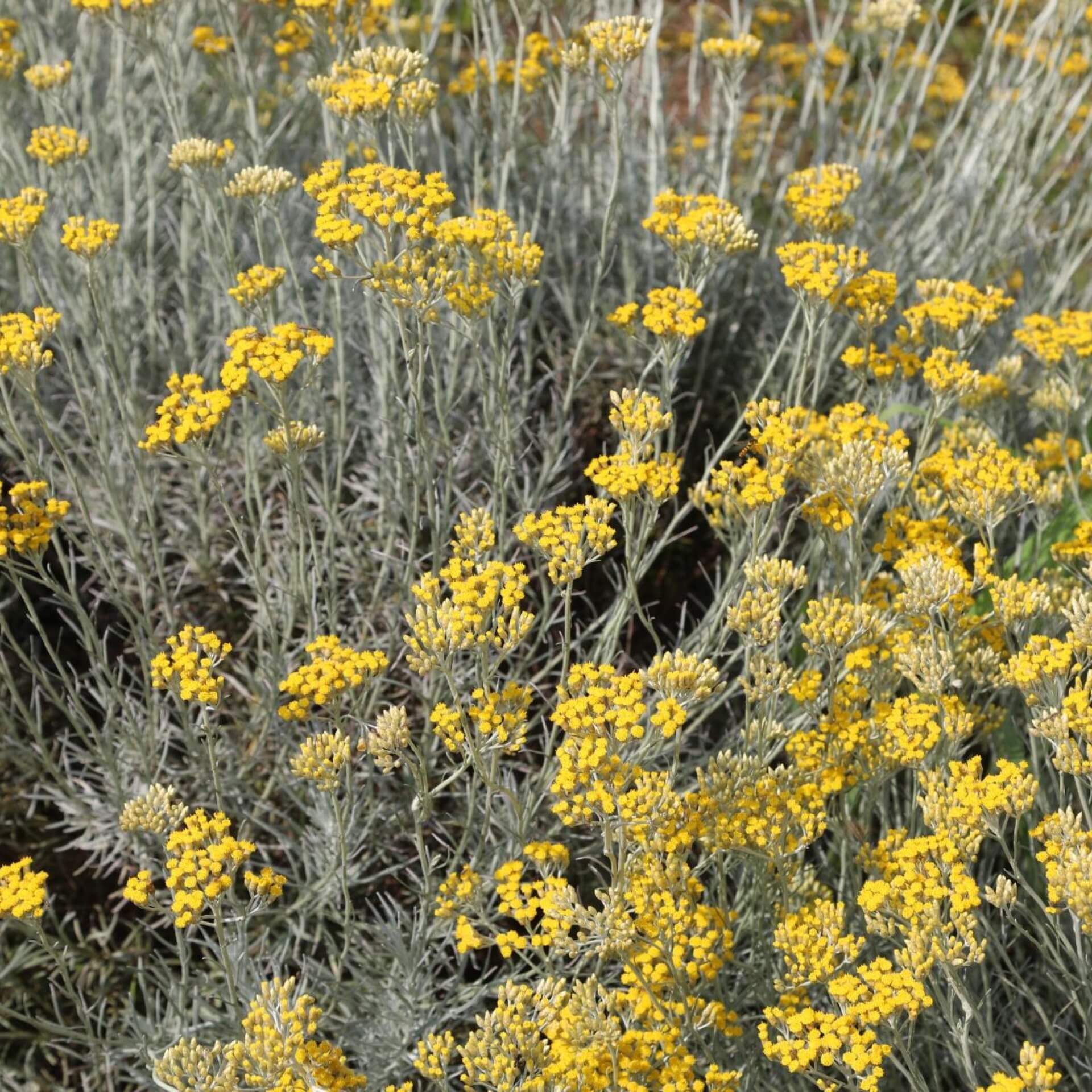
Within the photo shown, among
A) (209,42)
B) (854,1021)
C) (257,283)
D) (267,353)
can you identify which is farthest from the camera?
(209,42)

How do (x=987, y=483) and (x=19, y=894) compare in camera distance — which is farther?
(x=987, y=483)

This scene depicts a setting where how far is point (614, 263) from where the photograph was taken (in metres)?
4.48

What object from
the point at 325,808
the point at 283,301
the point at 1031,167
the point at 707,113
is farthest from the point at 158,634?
the point at 707,113

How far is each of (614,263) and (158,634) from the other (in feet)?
6.74

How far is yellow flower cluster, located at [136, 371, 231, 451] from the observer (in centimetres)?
233

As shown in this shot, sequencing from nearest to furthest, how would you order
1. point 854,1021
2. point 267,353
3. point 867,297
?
point 854,1021
point 267,353
point 867,297

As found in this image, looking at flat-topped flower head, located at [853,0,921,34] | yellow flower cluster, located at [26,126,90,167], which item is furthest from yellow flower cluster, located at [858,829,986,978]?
flat-topped flower head, located at [853,0,921,34]

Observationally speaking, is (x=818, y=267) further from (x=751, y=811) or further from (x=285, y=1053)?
(x=285, y=1053)

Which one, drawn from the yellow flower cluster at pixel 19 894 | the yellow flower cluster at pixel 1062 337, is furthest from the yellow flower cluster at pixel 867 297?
the yellow flower cluster at pixel 19 894

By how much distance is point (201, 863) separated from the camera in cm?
204

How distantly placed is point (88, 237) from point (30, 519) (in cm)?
65

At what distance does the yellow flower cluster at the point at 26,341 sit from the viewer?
2416 mm

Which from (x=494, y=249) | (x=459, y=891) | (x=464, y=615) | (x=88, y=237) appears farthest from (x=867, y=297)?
(x=88, y=237)

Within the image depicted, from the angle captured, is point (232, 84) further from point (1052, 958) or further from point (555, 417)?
point (1052, 958)
